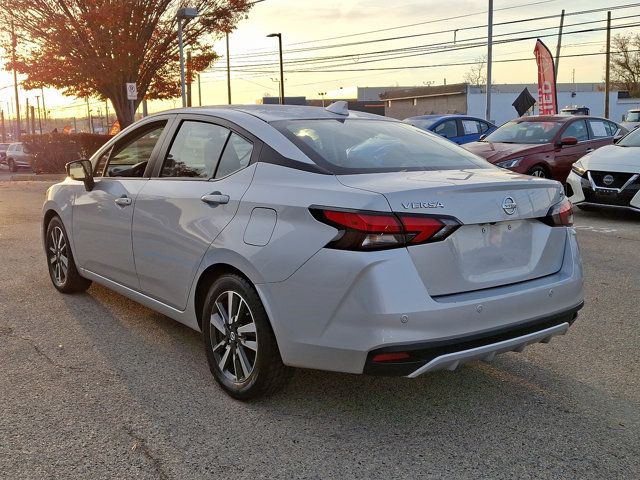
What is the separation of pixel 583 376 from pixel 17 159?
3447 cm

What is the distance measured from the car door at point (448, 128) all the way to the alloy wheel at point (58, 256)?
11075mm

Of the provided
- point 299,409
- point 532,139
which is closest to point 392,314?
point 299,409

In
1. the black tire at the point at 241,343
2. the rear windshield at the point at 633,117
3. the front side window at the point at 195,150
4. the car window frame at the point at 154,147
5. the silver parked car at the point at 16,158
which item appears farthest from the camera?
the silver parked car at the point at 16,158

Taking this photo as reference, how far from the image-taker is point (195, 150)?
4.00 m

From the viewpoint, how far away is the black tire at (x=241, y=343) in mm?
3219

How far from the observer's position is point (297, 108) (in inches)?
169

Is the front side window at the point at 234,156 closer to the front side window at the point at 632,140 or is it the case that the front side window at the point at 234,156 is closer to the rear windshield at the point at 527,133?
the front side window at the point at 632,140

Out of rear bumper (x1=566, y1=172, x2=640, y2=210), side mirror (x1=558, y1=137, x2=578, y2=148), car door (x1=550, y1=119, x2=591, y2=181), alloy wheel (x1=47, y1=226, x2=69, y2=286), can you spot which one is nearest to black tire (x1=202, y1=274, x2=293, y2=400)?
alloy wheel (x1=47, y1=226, x2=69, y2=286)

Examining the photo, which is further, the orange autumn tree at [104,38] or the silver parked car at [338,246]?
the orange autumn tree at [104,38]

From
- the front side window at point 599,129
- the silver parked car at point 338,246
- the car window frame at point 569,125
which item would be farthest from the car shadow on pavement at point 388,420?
the front side window at point 599,129

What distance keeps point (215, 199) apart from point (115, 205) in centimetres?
129

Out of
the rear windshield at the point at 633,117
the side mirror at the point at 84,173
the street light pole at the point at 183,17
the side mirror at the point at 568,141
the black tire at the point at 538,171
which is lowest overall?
the black tire at the point at 538,171

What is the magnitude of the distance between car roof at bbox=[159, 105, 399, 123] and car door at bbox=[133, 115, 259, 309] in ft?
0.31

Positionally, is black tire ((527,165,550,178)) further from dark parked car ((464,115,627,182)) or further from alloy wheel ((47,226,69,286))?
alloy wheel ((47,226,69,286))
